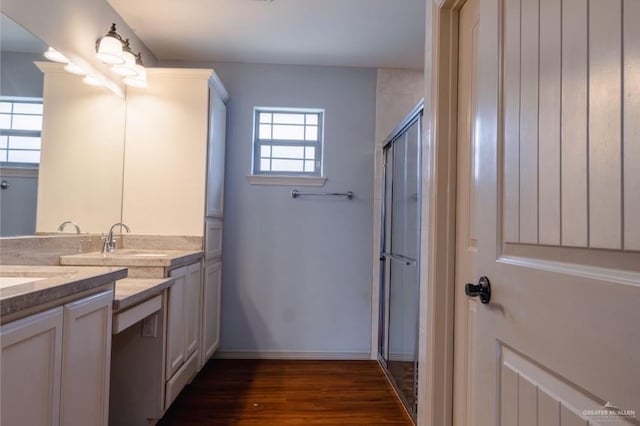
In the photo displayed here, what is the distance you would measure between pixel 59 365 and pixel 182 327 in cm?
106

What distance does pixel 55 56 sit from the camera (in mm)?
1747

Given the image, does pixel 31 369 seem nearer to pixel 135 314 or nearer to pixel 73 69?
pixel 135 314

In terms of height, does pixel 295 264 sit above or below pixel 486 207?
below

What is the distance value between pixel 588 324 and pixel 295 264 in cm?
246

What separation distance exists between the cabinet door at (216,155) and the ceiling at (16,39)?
3.37 feet

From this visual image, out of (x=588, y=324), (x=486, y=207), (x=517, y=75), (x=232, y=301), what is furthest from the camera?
(x=232, y=301)

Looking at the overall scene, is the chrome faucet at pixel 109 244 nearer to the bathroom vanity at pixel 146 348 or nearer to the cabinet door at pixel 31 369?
the bathroom vanity at pixel 146 348

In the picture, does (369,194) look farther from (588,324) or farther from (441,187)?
(588,324)

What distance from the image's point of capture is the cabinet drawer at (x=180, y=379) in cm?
186

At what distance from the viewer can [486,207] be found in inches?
35.9

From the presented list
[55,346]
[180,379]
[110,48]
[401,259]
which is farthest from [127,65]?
[401,259]

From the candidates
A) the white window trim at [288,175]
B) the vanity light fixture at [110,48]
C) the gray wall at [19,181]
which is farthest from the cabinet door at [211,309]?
the vanity light fixture at [110,48]

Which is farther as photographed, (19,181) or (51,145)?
(51,145)

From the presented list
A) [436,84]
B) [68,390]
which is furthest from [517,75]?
[68,390]
